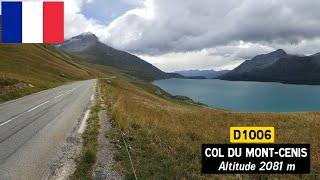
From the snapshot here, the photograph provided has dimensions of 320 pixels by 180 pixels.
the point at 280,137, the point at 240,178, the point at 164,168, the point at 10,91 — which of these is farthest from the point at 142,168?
the point at 10,91

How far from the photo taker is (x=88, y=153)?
12.8m

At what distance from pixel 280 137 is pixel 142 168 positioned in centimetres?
883

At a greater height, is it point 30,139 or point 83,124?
point 83,124

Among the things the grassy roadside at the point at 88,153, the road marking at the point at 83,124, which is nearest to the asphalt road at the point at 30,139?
the road marking at the point at 83,124

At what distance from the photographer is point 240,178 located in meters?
9.86

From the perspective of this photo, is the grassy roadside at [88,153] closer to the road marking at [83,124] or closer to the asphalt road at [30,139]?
the road marking at [83,124]

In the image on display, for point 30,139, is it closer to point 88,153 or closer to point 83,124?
point 88,153

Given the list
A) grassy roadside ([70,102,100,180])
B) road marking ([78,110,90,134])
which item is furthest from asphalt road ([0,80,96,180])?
grassy roadside ([70,102,100,180])

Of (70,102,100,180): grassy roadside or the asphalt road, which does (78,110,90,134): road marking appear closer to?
(70,102,100,180): grassy roadside

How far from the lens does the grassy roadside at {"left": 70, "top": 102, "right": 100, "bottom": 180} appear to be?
10.6m

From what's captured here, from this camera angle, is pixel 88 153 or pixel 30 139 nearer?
pixel 88 153

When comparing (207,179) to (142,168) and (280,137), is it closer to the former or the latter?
(142,168)

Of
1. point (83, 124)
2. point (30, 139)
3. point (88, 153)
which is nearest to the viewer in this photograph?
point (88, 153)

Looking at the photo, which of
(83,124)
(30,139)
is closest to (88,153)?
(30,139)
